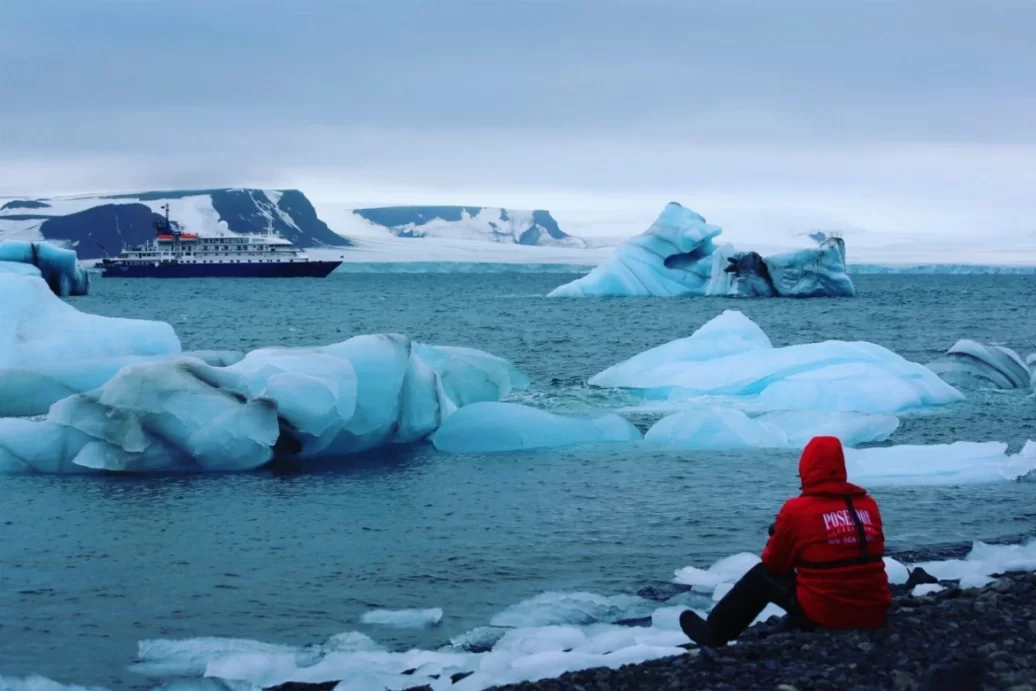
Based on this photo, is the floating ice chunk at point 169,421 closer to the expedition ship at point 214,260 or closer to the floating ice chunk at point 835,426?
the floating ice chunk at point 835,426

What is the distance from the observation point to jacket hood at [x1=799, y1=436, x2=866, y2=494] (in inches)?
197

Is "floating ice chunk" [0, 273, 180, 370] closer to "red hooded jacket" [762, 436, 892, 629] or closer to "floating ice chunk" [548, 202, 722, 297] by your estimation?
"red hooded jacket" [762, 436, 892, 629]

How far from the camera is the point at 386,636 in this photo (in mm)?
6656

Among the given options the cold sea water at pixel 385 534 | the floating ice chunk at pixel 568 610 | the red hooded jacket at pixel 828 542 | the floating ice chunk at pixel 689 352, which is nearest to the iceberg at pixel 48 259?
the floating ice chunk at pixel 689 352

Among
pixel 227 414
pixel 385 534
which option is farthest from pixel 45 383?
pixel 385 534

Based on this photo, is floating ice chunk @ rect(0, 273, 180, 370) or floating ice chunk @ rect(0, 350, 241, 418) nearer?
floating ice chunk @ rect(0, 350, 241, 418)

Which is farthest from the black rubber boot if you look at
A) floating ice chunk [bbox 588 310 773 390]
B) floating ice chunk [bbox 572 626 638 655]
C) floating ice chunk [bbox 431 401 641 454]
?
floating ice chunk [bbox 588 310 773 390]

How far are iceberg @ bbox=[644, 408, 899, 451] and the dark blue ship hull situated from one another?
7469 cm

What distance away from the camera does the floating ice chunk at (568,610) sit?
270 inches

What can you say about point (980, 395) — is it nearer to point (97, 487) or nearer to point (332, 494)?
point (332, 494)

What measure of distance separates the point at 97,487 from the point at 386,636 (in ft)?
16.8

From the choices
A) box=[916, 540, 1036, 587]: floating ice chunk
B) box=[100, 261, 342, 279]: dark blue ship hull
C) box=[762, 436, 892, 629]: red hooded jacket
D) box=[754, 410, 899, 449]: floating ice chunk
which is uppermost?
box=[762, 436, 892, 629]: red hooded jacket

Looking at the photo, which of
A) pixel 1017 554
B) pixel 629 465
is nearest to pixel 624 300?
pixel 629 465

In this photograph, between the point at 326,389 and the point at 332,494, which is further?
the point at 326,389
